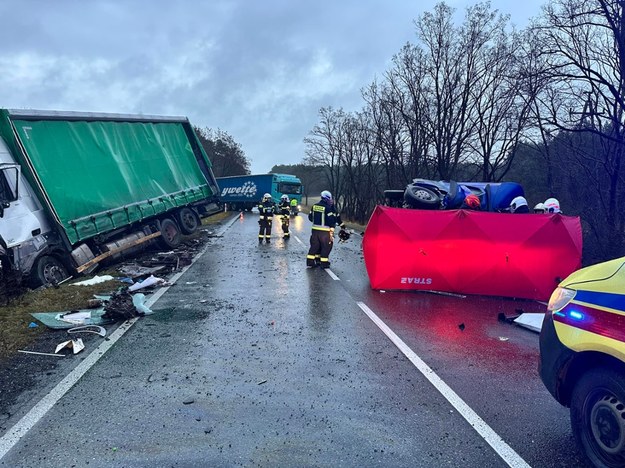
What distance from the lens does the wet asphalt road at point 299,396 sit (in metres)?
2.98

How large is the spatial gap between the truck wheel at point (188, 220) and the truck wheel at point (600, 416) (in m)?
14.2

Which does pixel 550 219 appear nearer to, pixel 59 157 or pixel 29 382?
pixel 29 382

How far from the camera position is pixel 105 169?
36.5 ft

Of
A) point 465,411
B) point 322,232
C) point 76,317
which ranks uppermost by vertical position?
point 76,317

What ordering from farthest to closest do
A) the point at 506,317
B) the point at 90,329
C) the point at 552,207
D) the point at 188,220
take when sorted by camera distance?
the point at 188,220
the point at 552,207
the point at 506,317
the point at 90,329

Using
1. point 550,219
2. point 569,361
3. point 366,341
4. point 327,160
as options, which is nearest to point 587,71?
point 550,219

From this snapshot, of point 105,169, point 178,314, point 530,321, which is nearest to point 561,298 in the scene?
point 530,321

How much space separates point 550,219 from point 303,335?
520 cm

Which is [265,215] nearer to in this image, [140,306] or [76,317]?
[140,306]

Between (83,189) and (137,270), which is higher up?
(83,189)

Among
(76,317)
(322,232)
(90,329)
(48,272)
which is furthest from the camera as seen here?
(322,232)

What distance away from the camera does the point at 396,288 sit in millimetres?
8352

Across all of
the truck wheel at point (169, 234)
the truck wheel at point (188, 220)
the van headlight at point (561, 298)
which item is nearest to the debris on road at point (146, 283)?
the truck wheel at point (169, 234)

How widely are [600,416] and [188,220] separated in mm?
14838
